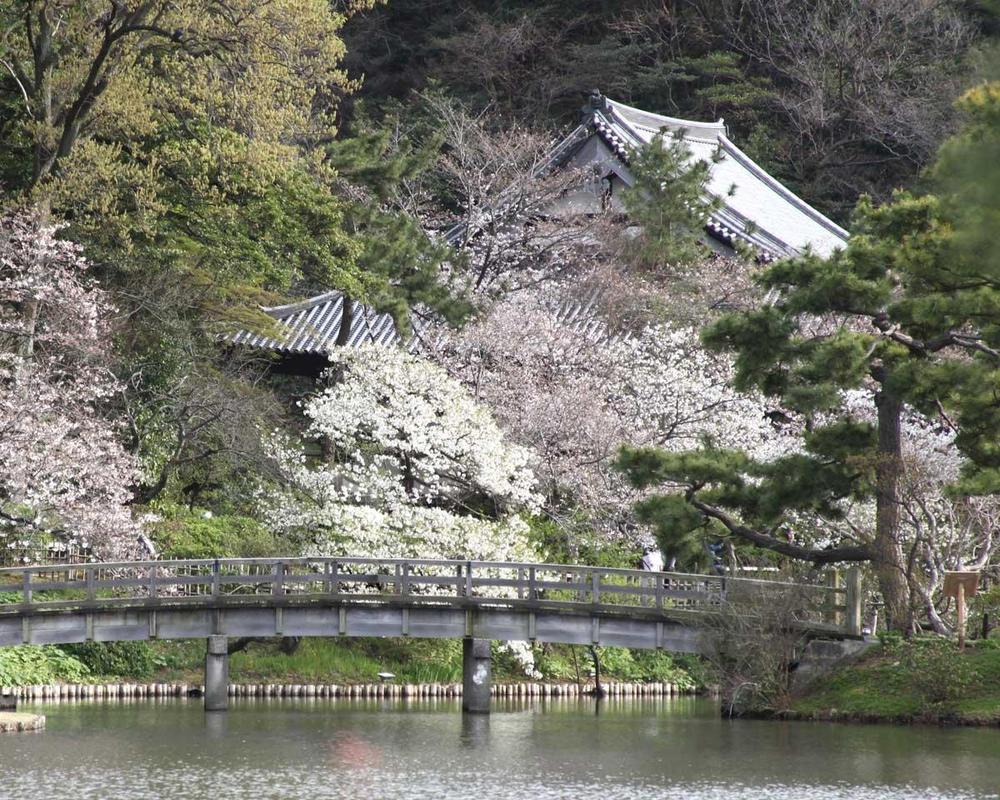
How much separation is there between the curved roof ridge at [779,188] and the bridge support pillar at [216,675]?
20595 millimetres

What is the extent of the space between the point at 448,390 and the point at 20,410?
6436 millimetres

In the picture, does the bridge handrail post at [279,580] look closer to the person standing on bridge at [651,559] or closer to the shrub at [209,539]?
the shrub at [209,539]

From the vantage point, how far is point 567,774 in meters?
17.5

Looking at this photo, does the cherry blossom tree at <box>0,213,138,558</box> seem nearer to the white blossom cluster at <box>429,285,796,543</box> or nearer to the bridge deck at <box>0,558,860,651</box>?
the bridge deck at <box>0,558,860,651</box>

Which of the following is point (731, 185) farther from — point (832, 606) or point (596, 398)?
point (832, 606)

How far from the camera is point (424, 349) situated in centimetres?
2994

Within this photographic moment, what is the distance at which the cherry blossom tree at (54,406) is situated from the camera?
78.9ft

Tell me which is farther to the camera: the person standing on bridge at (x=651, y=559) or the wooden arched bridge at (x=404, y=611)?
the person standing on bridge at (x=651, y=559)

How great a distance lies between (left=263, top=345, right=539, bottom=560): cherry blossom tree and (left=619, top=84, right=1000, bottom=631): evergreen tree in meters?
4.51

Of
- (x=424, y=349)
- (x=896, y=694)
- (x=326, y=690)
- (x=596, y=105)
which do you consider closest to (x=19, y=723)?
(x=326, y=690)

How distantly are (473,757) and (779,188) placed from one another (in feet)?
81.4

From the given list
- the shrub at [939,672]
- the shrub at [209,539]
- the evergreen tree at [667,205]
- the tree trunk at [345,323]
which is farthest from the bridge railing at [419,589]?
the evergreen tree at [667,205]

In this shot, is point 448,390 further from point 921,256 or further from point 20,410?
point 921,256

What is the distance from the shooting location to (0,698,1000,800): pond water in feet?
53.2
